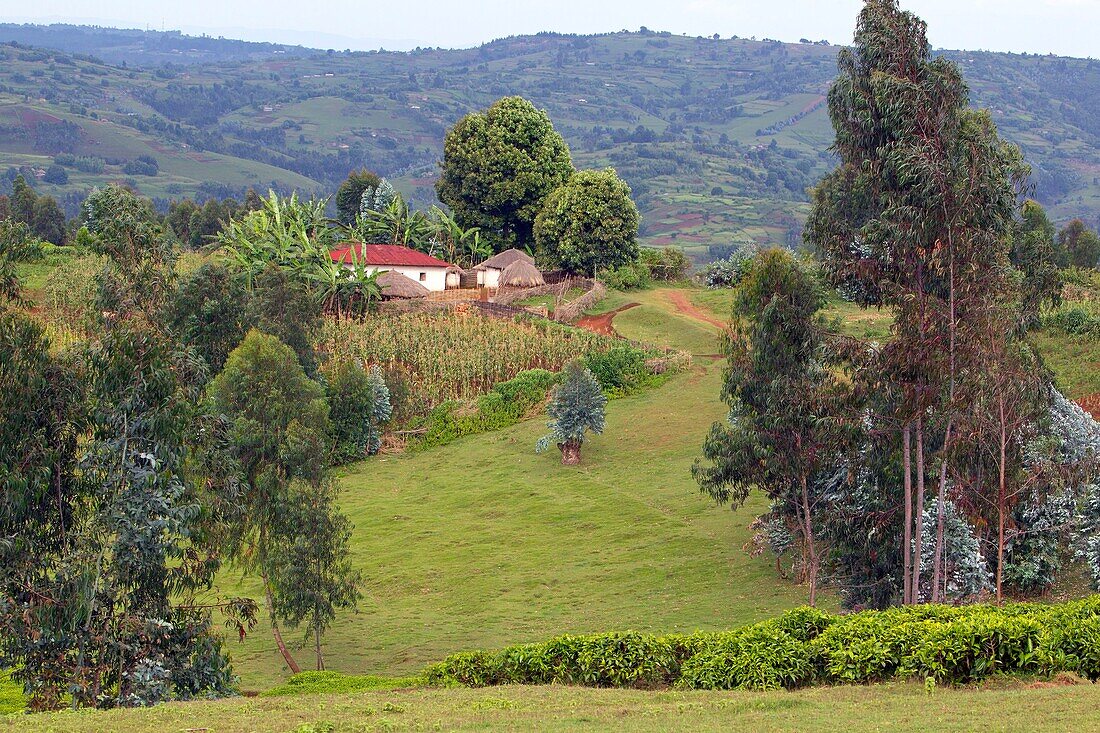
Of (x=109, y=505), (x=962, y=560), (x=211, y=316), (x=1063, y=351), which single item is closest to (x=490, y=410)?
(x=211, y=316)

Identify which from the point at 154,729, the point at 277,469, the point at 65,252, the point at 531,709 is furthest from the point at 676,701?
the point at 65,252

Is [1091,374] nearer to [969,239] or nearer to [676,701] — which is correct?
[969,239]

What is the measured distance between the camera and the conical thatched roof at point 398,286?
56.5 metres

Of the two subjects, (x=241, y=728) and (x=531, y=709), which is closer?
(x=241, y=728)

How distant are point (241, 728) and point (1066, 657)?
438 inches

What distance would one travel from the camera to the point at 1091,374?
42.3m

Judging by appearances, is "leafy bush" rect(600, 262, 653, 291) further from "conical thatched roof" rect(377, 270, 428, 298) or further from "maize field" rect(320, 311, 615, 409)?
"maize field" rect(320, 311, 615, 409)

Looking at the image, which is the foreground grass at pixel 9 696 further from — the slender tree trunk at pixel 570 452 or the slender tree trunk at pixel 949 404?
the slender tree trunk at pixel 570 452

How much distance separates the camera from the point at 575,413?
3959cm

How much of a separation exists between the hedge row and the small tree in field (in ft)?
58.5

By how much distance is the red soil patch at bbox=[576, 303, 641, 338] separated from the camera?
2144 inches

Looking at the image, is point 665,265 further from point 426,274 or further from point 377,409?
point 377,409

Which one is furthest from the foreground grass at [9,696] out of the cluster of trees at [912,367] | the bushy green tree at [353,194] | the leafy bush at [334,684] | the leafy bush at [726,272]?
the bushy green tree at [353,194]

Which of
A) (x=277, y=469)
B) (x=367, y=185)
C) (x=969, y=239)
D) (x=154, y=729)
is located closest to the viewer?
(x=154, y=729)
